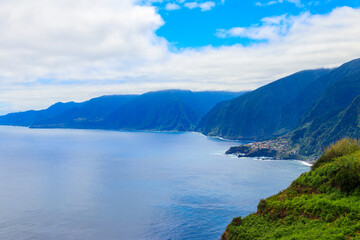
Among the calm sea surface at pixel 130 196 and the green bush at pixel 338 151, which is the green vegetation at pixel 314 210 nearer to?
the green bush at pixel 338 151

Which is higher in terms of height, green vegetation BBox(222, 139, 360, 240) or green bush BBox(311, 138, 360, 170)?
green bush BBox(311, 138, 360, 170)

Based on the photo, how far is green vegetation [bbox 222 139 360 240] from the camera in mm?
31005

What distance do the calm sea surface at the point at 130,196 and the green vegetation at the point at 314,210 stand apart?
31029 mm

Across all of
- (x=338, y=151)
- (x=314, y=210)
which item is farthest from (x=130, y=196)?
(x=314, y=210)

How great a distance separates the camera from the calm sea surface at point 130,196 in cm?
7431

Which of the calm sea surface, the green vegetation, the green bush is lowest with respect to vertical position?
the calm sea surface

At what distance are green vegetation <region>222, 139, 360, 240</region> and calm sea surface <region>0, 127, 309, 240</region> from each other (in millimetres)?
31029

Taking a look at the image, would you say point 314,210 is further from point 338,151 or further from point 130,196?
point 130,196

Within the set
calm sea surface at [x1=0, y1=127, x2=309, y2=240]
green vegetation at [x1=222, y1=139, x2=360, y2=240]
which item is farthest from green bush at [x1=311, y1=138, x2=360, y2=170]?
calm sea surface at [x1=0, y1=127, x2=309, y2=240]

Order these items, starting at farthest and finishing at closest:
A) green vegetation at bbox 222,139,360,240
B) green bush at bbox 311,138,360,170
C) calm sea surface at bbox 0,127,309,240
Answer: calm sea surface at bbox 0,127,309,240 < green bush at bbox 311,138,360,170 < green vegetation at bbox 222,139,360,240

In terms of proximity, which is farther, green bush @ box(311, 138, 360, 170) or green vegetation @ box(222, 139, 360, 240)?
green bush @ box(311, 138, 360, 170)

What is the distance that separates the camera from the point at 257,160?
192 metres

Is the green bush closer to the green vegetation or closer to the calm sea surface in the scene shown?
the green vegetation

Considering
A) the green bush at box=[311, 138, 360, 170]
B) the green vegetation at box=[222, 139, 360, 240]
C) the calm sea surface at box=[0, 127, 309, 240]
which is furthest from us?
the calm sea surface at box=[0, 127, 309, 240]
